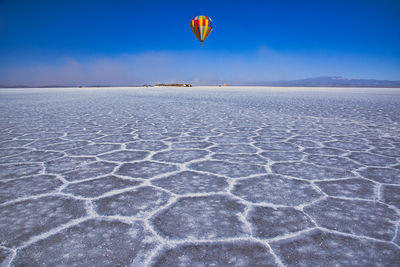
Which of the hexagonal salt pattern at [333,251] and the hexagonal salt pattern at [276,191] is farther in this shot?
the hexagonal salt pattern at [276,191]

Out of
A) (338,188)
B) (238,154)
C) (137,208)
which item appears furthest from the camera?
(238,154)

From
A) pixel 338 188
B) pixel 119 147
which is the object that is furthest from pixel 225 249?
pixel 119 147

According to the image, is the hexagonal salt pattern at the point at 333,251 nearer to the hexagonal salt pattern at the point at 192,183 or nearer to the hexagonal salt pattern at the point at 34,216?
the hexagonal salt pattern at the point at 192,183

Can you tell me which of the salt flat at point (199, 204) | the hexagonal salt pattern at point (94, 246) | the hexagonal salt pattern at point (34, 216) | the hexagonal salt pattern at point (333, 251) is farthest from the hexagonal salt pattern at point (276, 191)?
the hexagonal salt pattern at point (34, 216)

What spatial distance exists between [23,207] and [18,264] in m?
0.71

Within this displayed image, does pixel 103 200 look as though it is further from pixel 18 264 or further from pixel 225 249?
pixel 225 249

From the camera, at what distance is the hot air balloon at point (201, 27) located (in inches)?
1212

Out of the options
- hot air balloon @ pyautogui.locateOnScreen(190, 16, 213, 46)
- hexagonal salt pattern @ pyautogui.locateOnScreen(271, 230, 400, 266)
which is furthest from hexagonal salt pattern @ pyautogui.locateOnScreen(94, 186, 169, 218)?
hot air balloon @ pyautogui.locateOnScreen(190, 16, 213, 46)

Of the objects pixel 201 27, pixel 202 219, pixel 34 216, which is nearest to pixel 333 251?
pixel 202 219

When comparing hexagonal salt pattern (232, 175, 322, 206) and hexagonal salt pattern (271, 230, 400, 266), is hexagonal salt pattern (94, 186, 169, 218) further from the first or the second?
hexagonal salt pattern (271, 230, 400, 266)

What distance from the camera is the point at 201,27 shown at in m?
30.8

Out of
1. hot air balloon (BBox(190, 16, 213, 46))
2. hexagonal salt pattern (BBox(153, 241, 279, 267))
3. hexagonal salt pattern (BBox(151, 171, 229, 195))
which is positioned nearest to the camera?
hexagonal salt pattern (BBox(153, 241, 279, 267))

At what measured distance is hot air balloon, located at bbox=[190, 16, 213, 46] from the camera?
3078 cm

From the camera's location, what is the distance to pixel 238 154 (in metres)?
3.34
